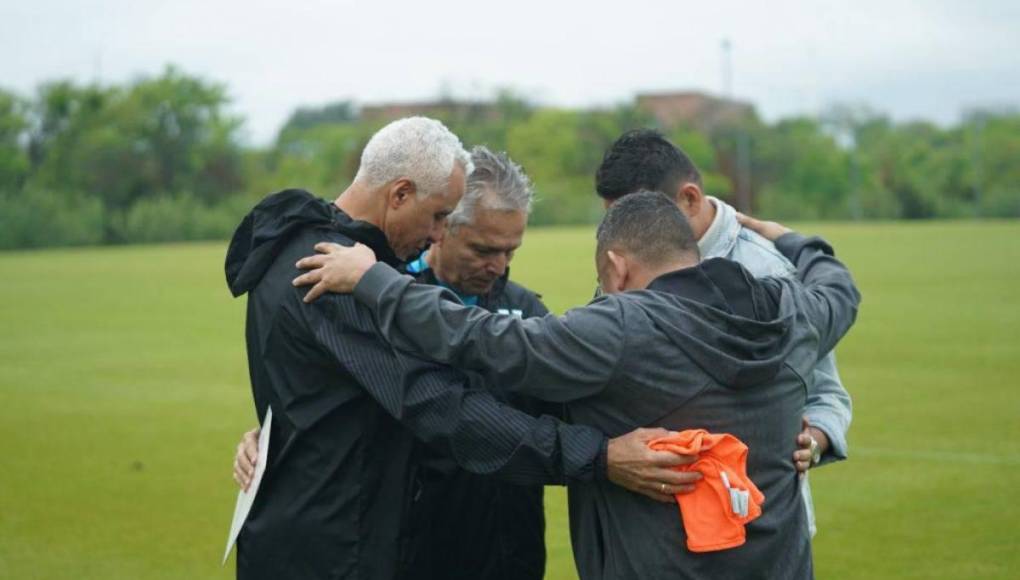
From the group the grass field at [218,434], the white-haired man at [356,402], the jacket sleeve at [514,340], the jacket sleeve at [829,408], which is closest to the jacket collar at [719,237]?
the jacket sleeve at [829,408]

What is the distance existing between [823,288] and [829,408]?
0.43 m

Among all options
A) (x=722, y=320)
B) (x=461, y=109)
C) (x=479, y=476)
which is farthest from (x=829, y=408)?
(x=461, y=109)

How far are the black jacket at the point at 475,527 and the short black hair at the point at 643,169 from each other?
52 centimetres

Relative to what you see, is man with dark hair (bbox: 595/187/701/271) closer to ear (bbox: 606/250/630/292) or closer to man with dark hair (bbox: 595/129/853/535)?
ear (bbox: 606/250/630/292)

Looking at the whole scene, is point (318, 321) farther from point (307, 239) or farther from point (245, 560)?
point (245, 560)

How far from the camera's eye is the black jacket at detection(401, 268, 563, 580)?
4707 mm

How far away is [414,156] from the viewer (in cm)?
423

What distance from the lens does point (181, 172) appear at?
78.5 m

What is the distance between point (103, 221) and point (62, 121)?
46.6 feet

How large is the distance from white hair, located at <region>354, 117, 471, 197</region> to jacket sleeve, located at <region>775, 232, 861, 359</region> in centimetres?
118

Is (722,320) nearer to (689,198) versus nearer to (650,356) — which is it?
(650,356)

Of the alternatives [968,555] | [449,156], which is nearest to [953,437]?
[968,555]

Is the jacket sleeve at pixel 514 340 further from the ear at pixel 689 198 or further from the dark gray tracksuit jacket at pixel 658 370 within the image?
the ear at pixel 689 198

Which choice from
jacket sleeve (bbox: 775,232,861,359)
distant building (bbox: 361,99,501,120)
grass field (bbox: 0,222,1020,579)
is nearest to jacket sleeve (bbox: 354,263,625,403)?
jacket sleeve (bbox: 775,232,861,359)
